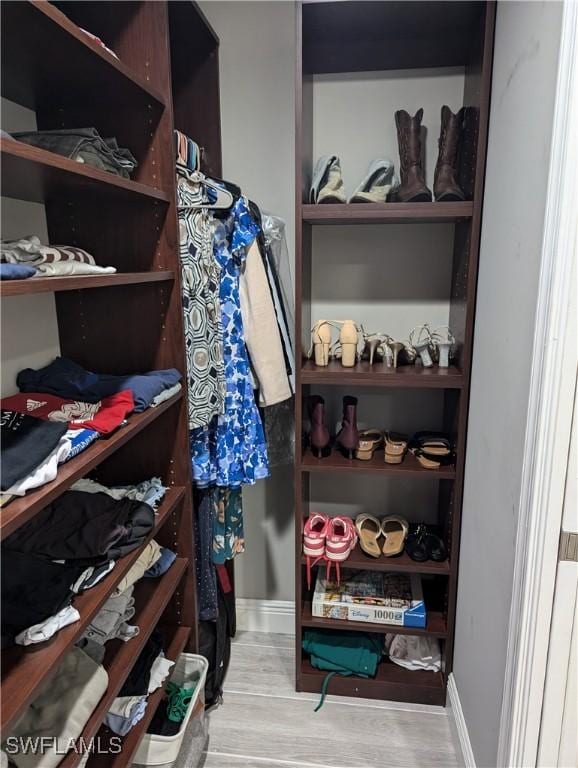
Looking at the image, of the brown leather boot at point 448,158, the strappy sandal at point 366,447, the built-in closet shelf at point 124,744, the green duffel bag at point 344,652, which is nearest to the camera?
the built-in closet shelf at point 124,744

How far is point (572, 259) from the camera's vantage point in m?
0.95

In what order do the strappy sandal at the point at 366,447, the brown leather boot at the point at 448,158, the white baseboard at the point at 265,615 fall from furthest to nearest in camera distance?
the white baseboard at the point at 265,615 → the strappy sandal at the point at 366,447 → the brown leather boot at the point at 448,158

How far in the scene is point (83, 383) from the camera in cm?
128

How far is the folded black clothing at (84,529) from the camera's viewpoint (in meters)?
1.06

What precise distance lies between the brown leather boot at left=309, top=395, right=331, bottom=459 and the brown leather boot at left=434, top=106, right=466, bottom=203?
0.74 m

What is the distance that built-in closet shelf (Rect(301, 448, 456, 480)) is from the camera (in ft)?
5.46

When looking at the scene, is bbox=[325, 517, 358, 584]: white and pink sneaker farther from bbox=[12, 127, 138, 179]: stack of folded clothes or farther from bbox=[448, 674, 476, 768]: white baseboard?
bbox=[12, 127, 138, 179]: stack of folded clothes

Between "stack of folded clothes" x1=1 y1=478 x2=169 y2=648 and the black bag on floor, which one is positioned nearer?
"stack of folded clothes" x1=1 y1=478 x2=169 y2=648

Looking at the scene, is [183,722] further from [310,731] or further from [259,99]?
[259,99]

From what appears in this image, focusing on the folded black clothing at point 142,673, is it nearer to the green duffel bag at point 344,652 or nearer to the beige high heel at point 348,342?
the green duffel bag at point 344,652

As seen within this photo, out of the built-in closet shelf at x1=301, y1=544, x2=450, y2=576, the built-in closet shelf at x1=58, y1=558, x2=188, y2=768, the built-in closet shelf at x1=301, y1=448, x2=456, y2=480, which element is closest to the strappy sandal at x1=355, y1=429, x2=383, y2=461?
the built-in closet shelf at x1=301, y1=448, x2=456, y2=480

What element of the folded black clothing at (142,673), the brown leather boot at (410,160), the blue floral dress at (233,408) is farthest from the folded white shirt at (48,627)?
the brown leather boot at (410,160)

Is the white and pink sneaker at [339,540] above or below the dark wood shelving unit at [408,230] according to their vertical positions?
below

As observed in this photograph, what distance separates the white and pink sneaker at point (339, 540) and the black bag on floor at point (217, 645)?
1.31ft
